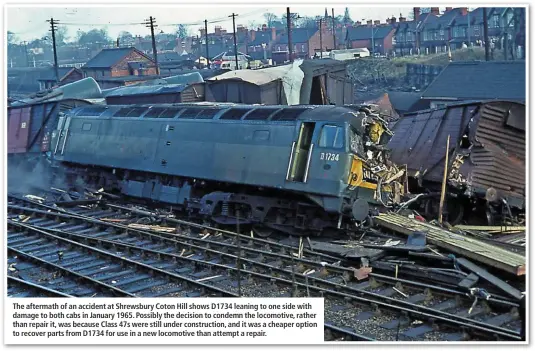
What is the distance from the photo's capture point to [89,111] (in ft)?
72.6

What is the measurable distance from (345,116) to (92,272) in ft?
20.6

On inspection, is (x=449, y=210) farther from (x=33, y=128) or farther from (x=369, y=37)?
(x=369, y=37)

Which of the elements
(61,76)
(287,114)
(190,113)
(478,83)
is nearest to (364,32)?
(478,83)

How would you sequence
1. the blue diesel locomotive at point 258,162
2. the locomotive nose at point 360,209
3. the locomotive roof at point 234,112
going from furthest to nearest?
the locomotive roof at point 234,112, the blue diesel locomotive at point 258,162, the locomotive nose at point 360,209

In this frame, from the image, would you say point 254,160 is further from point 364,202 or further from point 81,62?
point 81,62

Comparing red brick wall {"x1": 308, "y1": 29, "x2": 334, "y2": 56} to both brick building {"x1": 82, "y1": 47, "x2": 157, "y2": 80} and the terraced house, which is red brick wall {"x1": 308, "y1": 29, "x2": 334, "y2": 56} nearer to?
the terraced house

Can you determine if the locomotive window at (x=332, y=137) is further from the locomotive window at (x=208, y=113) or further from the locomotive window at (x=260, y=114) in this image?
the locomotive window at (x=208, y=113)

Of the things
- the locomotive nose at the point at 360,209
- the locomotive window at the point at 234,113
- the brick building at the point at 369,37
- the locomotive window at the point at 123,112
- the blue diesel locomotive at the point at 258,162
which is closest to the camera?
the locomotive nose at the point at 360,209

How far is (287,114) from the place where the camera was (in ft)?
52.4

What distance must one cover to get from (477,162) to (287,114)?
4875 mm

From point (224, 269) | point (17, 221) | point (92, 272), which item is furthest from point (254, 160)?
point (17, 221)

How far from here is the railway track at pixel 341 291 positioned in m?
9.99

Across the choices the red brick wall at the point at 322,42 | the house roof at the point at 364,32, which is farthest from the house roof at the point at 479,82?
the red brick wall at the point at 322,42

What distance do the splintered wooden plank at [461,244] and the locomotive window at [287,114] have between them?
9.83ft
